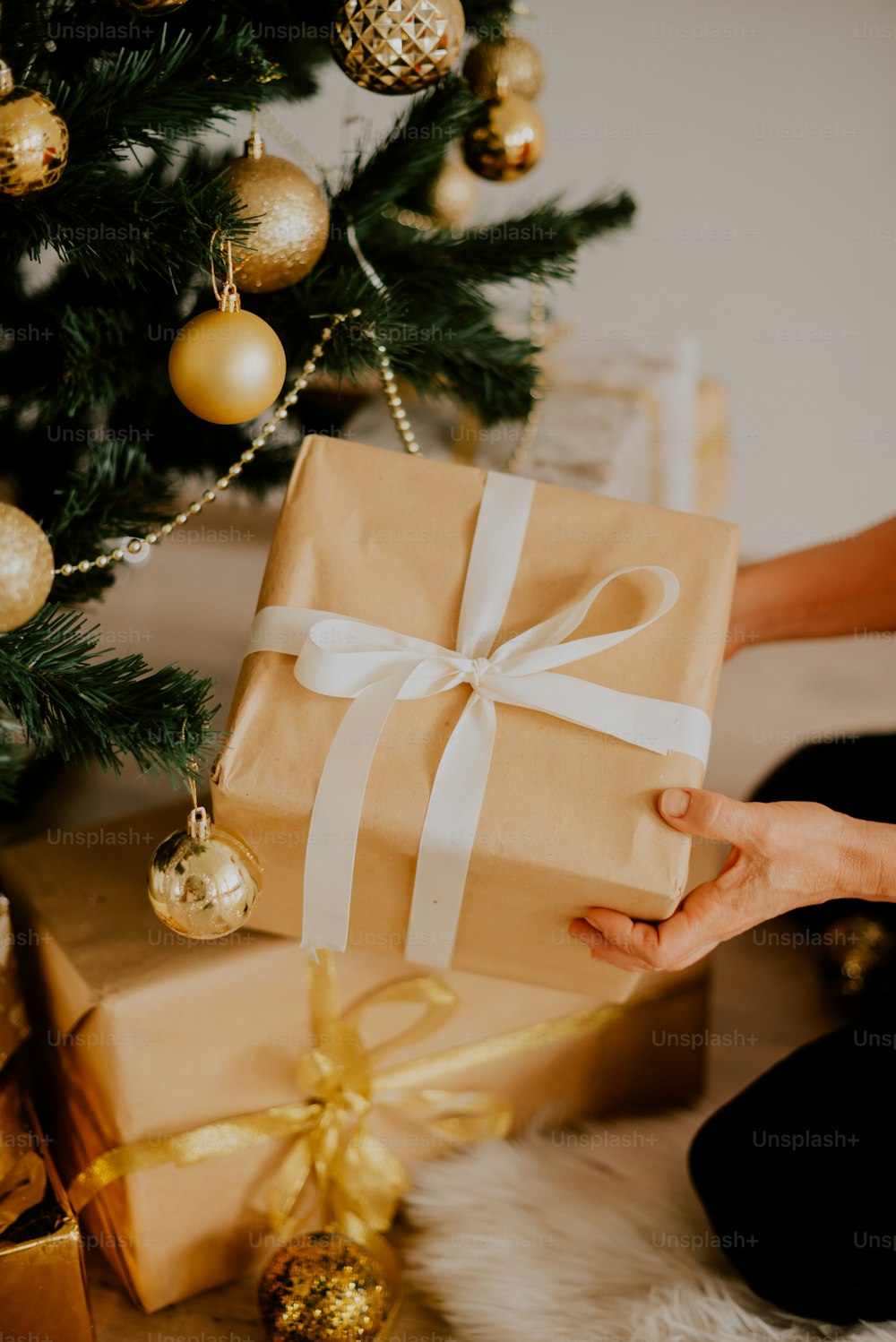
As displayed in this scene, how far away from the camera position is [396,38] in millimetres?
698

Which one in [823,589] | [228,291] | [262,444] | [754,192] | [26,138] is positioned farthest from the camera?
[754,192]

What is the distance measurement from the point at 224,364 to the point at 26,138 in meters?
0.16

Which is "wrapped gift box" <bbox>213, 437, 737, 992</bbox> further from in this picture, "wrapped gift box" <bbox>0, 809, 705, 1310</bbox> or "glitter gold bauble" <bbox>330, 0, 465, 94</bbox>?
"glitter gold bauble" <bbox>330, 0, 465, 94</bbox>

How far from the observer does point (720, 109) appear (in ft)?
6.70

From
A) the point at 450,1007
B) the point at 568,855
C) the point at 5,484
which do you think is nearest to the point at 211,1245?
the point at 450,1007

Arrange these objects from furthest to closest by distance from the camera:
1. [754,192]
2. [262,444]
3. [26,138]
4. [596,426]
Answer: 1. [754,192]
2. [596,426]
3. [262,444]
4. [26,138]

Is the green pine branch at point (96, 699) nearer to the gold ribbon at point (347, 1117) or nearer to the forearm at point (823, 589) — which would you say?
the gold ribbon at point (347, 1117)

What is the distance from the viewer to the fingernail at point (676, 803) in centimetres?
64

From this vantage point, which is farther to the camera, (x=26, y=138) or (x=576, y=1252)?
(x=576, y=1252)

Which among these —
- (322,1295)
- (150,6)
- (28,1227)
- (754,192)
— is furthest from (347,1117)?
(754,192)

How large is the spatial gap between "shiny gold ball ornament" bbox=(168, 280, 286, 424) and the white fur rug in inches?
25.8

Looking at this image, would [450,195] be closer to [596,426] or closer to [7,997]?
[596,426]

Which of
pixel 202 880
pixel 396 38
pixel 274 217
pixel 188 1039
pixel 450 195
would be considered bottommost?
pixel 188 1039

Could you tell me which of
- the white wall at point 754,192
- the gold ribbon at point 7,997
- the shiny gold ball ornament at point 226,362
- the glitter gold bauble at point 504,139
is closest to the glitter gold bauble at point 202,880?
the gold ribbon at point 7,997
